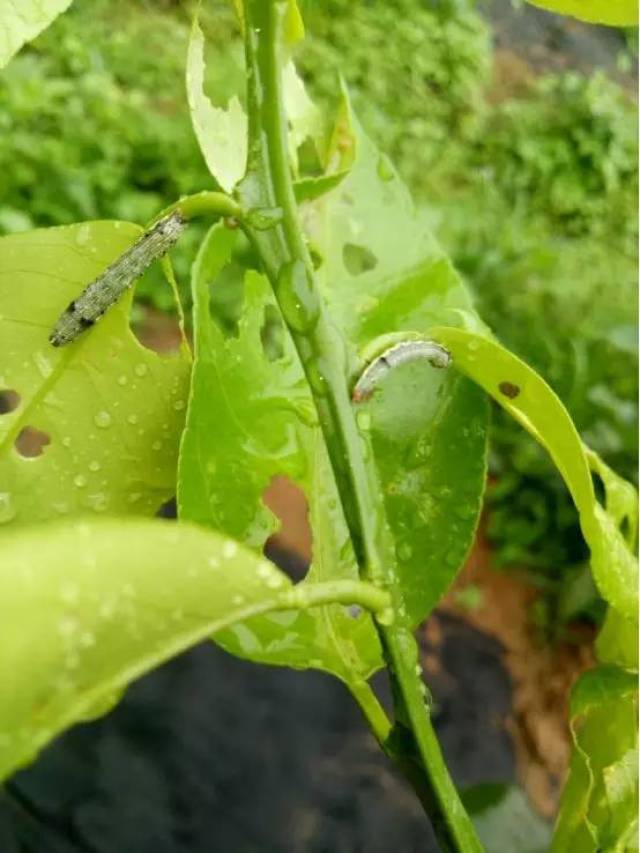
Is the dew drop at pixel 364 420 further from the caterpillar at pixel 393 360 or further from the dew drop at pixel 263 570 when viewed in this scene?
the dew drop at pixel 263 570

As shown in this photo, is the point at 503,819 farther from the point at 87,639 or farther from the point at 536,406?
the point at 87,639

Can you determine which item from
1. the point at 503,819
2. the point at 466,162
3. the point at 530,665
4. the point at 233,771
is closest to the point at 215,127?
the point at 503,819

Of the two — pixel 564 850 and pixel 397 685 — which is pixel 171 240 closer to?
pixel 397 685

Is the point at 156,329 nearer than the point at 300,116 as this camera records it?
No

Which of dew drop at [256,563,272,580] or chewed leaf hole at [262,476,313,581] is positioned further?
chewed leaf hole at [262,476,313,581]

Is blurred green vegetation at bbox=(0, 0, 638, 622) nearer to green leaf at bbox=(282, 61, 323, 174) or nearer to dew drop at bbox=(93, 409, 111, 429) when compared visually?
green leaf at bbox=(282, 61, 323, 174)

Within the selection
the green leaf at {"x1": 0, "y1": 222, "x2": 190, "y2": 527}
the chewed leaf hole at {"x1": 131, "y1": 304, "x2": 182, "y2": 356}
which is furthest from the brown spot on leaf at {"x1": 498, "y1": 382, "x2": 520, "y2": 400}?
the chewed leaf hole at {"x1": 131, "y1": 304, "x2": 182, "y2": 356}
